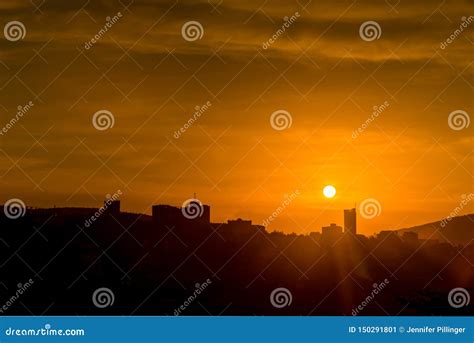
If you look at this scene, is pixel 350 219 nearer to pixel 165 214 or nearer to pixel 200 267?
pixel 165 214

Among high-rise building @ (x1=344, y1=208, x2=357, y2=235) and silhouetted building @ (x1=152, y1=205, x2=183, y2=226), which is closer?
high-rise building @ (x1=344, y1=208, x2=357, y2=235)

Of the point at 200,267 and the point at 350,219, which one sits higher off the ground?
the point at 350,219

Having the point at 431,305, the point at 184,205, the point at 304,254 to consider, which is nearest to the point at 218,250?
the point at 304,254

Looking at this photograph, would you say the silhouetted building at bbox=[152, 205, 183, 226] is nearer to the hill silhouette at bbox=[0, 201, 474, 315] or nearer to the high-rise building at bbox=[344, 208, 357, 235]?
the hill silhouette at bbox=[0, 201, 474, 315]

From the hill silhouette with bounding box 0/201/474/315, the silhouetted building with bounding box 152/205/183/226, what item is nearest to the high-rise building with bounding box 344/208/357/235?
the hill silhouette with bounding box 0/201/474/315

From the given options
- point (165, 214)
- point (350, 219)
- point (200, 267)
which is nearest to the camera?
point (350, 219)

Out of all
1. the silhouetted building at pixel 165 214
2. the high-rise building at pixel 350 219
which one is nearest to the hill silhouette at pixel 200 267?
the silhouetted building at pixel 165 214

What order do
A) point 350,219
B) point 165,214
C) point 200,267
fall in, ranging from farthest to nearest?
point 200,267 < point 165,214 < point 350,219

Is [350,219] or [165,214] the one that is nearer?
[350,219]

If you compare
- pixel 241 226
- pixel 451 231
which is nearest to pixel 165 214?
pixel 241 226

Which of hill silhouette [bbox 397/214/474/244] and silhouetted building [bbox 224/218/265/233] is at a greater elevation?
hill silhouette [bbox 397/214/474/244]

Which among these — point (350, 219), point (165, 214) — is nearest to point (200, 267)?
point (165, 214)
